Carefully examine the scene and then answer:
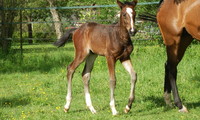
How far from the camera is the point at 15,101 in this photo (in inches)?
350

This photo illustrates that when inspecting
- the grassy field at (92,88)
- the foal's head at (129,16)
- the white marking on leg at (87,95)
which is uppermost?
the foal's head at (129,16)

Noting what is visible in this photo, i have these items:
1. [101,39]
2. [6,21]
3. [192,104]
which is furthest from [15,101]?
[6,21]

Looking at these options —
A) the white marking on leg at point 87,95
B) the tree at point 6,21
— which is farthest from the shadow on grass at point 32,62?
the white marking on leg at point 87,95

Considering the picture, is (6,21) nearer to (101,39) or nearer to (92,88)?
(92,88)

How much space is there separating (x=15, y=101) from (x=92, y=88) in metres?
1.92

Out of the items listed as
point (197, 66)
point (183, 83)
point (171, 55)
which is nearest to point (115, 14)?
point (197, 66)

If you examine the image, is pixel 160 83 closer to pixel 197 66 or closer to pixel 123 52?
pixel 197 66

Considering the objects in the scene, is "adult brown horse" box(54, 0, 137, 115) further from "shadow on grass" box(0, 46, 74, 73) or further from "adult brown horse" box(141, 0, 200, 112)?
"shadow on grass" box(0, 46, 74, 73)

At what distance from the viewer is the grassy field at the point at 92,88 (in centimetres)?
743

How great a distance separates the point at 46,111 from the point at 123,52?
5.84 feet

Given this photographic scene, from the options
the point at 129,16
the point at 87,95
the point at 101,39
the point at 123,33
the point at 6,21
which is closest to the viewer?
the point at 129,16

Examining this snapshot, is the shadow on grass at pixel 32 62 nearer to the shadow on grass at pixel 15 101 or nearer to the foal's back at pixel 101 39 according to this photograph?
the shadow on grass at pixel 15 101

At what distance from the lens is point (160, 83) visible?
10227 millimetres

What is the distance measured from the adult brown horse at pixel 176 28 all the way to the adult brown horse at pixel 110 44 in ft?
2.81
